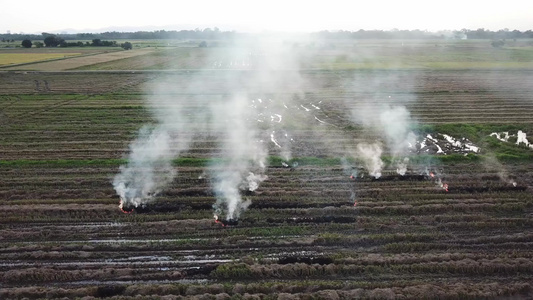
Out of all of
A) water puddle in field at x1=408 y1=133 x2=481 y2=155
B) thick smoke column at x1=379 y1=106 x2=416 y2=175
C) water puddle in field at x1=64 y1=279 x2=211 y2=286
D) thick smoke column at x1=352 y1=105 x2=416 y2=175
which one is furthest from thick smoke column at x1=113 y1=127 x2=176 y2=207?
water puddle in field at x1=408 y1=133 x2=481 y2=155

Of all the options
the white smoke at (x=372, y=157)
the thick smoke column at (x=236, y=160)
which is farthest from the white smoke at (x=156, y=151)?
the white smoke at (x=372, y=157)

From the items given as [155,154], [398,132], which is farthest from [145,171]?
[398,132]

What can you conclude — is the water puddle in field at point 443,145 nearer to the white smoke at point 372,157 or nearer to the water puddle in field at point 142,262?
the white smoke at point 372,157

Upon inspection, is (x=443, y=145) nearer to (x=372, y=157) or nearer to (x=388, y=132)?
(x=388, y=132)

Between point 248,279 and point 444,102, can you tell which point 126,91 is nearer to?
point 444,102

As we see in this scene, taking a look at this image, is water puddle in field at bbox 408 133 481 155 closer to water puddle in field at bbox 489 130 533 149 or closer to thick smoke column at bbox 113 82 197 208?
water puddle in field at bbox 489 130 533 149

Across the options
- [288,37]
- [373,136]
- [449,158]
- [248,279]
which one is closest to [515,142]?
[449,158]
